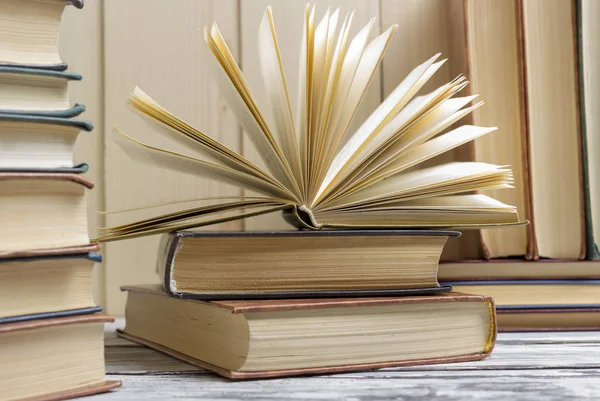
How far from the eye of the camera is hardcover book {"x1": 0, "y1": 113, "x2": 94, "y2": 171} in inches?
20.4

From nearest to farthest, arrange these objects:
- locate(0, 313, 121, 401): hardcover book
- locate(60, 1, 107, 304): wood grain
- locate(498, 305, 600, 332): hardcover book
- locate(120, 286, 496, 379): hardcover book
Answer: locate(0, 313, 121, 401): hardcover book < locate(120, 286, 496, 379): hardcover book < locate(498, 305, 600, 332): hardcover book < locate(60, 1, 107, 304): wood grain

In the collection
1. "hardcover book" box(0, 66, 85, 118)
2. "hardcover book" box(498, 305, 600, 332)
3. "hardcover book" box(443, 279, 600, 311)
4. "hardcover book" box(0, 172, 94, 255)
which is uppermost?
"hardcover book" box(0, 66, 85, 118)

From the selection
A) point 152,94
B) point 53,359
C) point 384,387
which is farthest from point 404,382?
point 152,94

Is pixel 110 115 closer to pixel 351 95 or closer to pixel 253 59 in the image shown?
pixel 253 59

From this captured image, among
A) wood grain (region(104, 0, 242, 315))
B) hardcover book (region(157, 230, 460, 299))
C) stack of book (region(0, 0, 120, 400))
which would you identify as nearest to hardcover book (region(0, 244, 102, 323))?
stack of book (region(0, 0, 120, 400))

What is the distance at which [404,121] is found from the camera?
0.73 m

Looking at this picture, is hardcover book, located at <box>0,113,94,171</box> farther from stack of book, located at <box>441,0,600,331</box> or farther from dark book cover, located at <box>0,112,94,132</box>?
stack of book, located at <box>441,0,600,331</box>

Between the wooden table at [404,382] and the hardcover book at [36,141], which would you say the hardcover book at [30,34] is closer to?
the hardcover book at [36,141]

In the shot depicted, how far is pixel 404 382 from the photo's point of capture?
59 centimetres

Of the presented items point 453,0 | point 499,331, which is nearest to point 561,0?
point 453,0

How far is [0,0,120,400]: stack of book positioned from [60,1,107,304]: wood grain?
1.50 feet

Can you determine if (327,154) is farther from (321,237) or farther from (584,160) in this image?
(584,160)

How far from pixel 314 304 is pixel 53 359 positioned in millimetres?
221

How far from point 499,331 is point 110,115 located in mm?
610
